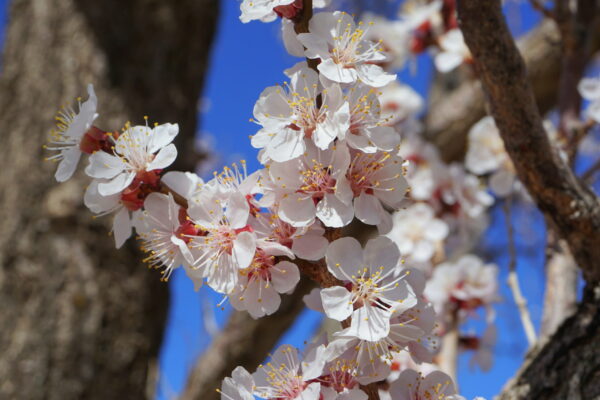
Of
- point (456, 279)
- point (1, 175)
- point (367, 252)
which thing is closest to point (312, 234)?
point (367, 252)

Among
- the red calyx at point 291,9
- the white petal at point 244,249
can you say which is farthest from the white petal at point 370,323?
the red calyx at point 291,9

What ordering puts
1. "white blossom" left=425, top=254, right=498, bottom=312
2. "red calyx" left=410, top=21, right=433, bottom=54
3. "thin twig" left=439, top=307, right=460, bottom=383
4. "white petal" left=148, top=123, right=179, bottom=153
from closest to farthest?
"white petal" left=148, top=123, right=179, bottom=153, "thin twig" left=439, top=307, right=460, bottom=383, "white blossom" left=425, top=254, right=498, bottom=312, "red calyx" left=410, top=21, right=433, bottom=54

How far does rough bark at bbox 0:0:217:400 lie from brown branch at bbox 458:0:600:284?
3.64 feet

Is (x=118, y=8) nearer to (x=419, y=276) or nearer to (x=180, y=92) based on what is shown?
(x=180, y=92)

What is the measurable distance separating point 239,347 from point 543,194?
54.4 inches

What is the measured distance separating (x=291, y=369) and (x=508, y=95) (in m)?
0.41

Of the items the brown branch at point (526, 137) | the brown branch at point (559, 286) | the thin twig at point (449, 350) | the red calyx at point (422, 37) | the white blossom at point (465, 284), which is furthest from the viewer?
the red calyx at point (422, 37)

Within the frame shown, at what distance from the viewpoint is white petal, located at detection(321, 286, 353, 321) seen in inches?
21.6

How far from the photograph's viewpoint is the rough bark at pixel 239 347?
6.57 feet

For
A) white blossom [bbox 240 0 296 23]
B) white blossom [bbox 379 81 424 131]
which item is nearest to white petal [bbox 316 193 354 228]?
white blossom [bbox 240 0 296 23]

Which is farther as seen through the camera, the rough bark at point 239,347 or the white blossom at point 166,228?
the rough bark at point 239,347

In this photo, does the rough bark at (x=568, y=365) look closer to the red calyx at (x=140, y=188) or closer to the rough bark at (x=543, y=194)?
the rough bark at (x=543, y=194)

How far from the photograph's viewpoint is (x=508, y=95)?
76 centimetres

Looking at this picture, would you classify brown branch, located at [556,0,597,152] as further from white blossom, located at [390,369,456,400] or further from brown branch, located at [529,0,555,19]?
white blossom, located at [390,369,456,400]
